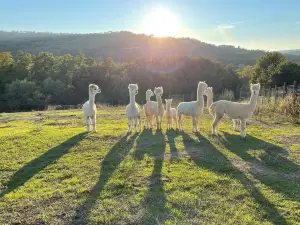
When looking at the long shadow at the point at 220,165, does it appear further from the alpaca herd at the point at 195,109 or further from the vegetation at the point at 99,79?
the vegetation at the point at 99,79

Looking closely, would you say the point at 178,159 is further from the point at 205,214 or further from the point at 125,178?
the point at 205,214

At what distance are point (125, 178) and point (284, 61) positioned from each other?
106 feet

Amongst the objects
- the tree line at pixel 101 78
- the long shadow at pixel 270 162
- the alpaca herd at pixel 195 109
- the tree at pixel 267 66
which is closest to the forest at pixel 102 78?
the tree line at pixel 101 78

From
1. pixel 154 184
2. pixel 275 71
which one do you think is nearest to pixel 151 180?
pixel 154 184

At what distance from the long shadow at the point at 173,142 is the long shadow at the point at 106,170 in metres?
1.29

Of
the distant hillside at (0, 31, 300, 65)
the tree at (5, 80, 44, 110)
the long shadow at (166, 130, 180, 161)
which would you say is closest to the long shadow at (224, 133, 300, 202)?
the long shadow at (166, 130, 180, 161)

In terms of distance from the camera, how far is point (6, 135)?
465 inches

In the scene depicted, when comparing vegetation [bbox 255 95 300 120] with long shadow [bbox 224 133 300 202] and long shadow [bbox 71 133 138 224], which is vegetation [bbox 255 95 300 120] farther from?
long shadow [bbox 71 133 138 224]

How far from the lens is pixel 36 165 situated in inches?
307

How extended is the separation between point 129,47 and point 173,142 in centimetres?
10117

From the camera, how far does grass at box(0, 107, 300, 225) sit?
4984 mm

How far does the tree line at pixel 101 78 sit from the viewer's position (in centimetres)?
4125

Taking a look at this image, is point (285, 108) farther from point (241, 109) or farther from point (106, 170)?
point (106, 170)

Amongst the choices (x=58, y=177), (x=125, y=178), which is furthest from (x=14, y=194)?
(x=125, y=178)
